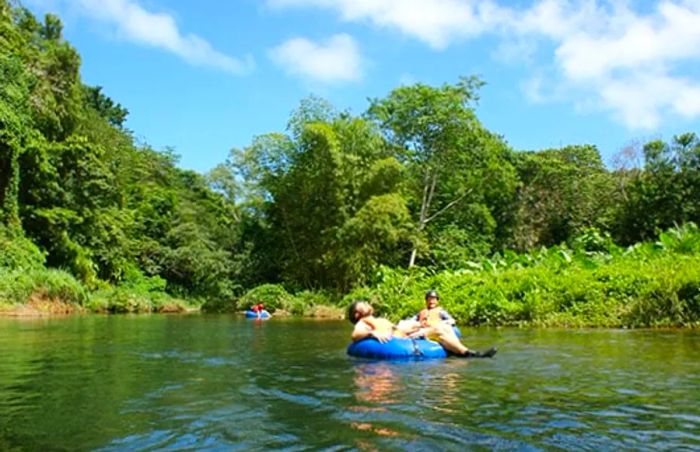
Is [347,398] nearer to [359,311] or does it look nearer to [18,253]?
[359,311]

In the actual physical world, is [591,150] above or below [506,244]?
above

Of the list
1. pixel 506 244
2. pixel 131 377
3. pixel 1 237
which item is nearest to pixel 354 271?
pixel 506 244

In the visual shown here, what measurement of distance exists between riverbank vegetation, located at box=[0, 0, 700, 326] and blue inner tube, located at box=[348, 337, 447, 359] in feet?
36.4

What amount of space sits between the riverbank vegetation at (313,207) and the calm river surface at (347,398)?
452 inches

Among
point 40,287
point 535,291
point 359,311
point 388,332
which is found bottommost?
point 388,332

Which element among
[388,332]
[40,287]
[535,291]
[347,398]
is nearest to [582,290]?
[535,291]

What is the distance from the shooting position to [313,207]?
30578mm

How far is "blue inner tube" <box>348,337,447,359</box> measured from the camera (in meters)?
9.21

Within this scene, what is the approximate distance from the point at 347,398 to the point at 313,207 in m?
24.5

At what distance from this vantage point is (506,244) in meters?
35.9

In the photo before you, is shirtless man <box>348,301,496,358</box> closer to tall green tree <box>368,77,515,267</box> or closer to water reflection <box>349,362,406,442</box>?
water reflection <box>349,362,406,442</box>

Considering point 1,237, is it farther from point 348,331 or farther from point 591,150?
point 591,150

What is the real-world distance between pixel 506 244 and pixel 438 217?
472cm

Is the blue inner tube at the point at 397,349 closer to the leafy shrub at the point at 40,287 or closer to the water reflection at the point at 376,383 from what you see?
the water reflection at the point at 376,383
